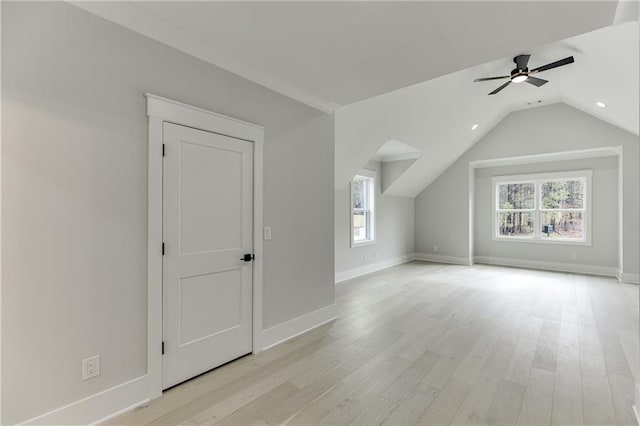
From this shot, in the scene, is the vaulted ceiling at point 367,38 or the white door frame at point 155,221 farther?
the white door frame at point 155,221

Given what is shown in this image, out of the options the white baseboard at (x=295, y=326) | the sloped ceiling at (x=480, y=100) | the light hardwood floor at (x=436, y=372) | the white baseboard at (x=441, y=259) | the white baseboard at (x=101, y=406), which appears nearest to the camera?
the white baseboard at (x=101, y=406)

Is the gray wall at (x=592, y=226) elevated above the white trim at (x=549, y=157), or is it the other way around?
the white trim at (x=549, y=157)

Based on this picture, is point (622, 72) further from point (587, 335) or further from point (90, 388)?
point (90, 388)

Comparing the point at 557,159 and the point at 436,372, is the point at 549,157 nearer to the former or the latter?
the point at 557,159

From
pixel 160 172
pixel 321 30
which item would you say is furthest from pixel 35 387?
pixel 321 30

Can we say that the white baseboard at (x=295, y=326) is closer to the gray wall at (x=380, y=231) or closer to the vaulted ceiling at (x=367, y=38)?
the gray wall at (x=380, y=231)

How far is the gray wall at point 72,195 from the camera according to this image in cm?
160

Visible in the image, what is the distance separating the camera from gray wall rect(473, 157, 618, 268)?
6.26 metres

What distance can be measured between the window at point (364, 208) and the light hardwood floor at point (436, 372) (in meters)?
2.56

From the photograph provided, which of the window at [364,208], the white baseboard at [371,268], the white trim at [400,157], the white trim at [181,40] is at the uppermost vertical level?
the white trim at [400,157]

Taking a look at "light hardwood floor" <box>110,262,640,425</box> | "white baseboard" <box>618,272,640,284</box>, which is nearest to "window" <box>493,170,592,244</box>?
"white baseboard" <box>618,272,640,284</box>

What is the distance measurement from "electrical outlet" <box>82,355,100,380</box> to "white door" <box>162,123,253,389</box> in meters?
0.41

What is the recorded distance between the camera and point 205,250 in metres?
2.41

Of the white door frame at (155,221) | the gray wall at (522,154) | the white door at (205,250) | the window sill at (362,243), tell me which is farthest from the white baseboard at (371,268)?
the white door frame at (155,221)
